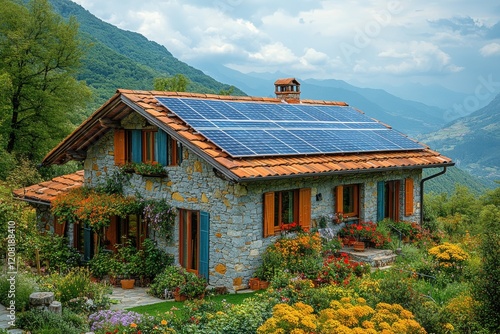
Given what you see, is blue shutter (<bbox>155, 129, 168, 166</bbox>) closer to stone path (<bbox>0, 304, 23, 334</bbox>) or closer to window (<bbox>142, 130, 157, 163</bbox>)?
window (<bbox>142, 130, 157, 163</bbox>)

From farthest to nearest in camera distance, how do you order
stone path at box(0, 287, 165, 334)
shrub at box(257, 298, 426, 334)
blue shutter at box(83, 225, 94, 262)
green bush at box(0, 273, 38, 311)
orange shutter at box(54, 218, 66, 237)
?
orange shutter at box(54, 218, 66, 237) < blue shutter at box(83, 225, 94, 262) < stone path at box(0, 287, 165, 334) < green bush at box(0, 273, 38, 311) < shrub at box(257, 298, 426, 334)

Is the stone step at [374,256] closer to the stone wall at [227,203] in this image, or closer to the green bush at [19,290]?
the stone wall at [227,203]

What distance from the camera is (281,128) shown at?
17.4 m

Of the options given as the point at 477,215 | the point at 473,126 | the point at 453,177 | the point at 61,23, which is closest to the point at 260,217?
the point at 61,23

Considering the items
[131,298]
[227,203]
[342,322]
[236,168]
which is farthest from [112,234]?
[342,322]

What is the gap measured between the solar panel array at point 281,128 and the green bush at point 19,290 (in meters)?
5.59

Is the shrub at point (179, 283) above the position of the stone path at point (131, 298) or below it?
above

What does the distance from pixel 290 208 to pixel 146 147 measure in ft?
15.8

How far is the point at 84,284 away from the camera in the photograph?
474 inches

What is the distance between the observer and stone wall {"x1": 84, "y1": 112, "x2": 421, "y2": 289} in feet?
45.9

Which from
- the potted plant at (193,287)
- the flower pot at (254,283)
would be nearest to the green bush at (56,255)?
the potted plant at (193,287)

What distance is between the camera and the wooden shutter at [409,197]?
64.2 feet

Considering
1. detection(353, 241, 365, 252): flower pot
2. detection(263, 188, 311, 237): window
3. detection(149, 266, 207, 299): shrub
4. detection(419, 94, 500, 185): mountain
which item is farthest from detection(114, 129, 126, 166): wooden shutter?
detection(419, 94, 500, 185): mountain

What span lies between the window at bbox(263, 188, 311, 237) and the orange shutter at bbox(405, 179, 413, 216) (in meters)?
5.35
